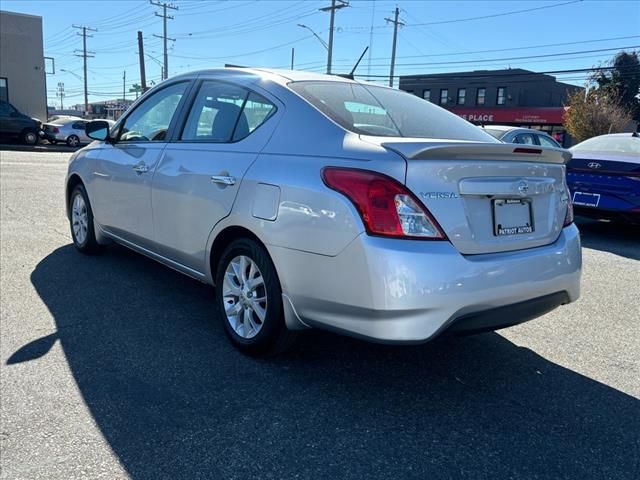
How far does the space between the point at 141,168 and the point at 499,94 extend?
52655 mm

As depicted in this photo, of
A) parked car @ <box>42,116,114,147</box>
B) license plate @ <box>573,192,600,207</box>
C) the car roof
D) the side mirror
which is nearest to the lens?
the car roof

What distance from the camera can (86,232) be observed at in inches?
216

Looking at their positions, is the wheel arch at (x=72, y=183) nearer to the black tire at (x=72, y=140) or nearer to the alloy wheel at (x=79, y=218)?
the alloy wheel at (x=79, y=218)

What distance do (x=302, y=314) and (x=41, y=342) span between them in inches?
69.9

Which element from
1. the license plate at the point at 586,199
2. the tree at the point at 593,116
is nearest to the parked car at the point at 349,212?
the license plate at the point at 586,199

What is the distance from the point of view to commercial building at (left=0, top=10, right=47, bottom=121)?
2797 cm

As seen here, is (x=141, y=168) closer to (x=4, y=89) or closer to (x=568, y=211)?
(x=568, y=211)

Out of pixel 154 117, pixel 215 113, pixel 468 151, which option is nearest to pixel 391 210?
pixel 468 151

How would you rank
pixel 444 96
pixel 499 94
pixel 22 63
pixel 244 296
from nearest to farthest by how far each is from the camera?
1. pixel 244 296
2. pixel 22 63
3. pixel 499 94
4. pixel 444 96

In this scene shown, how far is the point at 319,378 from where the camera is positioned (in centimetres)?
322

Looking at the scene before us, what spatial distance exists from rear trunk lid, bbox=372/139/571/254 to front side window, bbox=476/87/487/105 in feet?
174

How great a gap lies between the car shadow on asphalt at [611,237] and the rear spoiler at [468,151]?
4.42m

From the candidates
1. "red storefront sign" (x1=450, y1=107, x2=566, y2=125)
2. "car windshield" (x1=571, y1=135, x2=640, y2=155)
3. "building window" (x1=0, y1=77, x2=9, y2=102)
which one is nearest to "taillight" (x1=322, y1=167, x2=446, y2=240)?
"car windshield" (x1=571, y1=135, x2=640, y2=155)

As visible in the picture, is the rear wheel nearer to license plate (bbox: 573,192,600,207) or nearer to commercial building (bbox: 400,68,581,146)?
license plate (bbox: 573,192,600,207)
